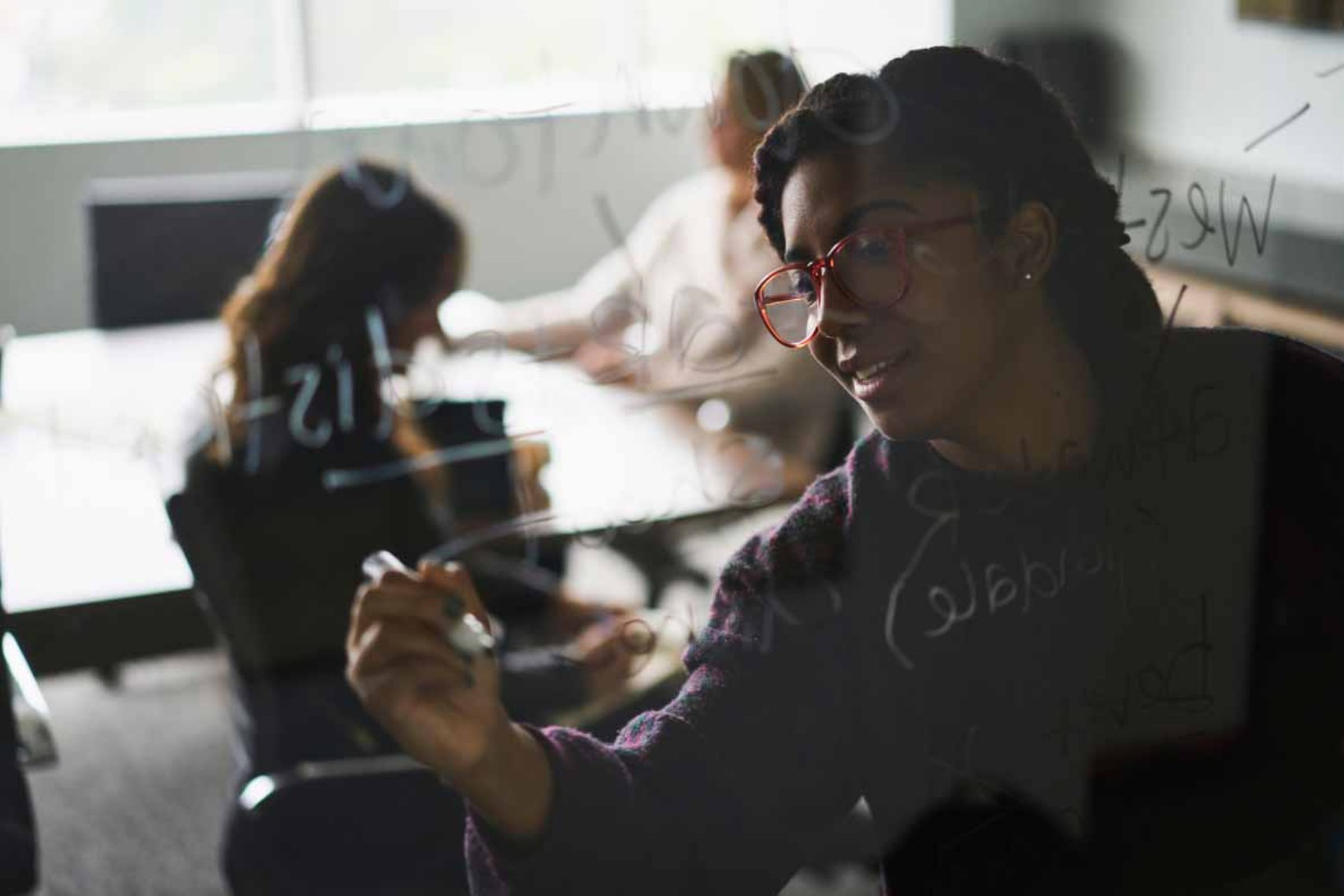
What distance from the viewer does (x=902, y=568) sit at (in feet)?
2.35

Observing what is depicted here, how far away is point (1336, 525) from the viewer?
681mm

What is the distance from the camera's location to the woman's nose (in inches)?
26.0

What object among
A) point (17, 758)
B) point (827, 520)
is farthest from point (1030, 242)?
point (17, 758)

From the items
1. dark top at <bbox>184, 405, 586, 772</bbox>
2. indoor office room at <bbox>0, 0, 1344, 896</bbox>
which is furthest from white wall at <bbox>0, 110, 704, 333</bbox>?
dark top at <bbox>184, 405, 586, 772</bbox>

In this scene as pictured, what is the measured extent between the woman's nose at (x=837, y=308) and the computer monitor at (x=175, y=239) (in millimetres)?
452

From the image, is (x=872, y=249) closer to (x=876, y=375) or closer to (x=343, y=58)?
(x=876, y=375)

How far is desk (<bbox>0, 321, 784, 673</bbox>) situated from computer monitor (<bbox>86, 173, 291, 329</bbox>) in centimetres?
3

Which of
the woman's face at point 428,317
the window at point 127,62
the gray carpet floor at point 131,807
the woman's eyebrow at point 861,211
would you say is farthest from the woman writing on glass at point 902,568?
the window at point 127,62

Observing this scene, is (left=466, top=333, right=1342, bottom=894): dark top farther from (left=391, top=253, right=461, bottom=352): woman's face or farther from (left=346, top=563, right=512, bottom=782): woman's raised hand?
(left=391, top=253, right=461, bottom=352): woman's face

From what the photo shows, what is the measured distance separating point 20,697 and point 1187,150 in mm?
715

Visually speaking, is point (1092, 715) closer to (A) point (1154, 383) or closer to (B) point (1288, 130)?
(A) point (1154, 383)

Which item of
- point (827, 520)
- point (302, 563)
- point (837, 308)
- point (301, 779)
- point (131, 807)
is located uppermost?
point (837, 308)

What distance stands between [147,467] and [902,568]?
0.55 metres

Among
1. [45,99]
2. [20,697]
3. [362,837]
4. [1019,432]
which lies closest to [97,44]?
[45,99]
